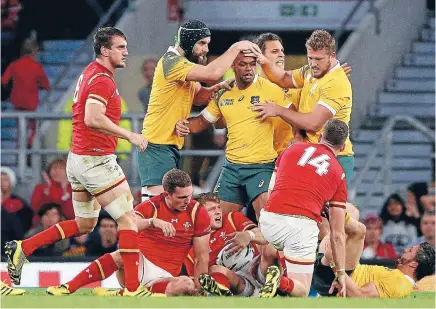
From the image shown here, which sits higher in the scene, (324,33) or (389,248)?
(324,33)

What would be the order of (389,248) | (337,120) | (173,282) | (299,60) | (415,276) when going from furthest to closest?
(299,60) < (389,248) < (415,276) < (173,282) < (337,120)

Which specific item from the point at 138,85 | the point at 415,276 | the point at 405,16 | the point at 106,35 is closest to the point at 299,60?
the point at 405,16

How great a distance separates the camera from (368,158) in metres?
20.4

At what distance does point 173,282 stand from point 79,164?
1425 millimetres

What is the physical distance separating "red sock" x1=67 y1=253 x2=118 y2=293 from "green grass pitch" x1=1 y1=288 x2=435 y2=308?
71 centimetres

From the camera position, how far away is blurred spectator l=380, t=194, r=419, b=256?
19469 millimetres

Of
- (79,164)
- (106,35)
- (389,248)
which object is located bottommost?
(389,248)

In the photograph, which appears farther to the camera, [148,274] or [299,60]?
[299,60]

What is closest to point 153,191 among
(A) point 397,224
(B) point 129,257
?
(B) point 129,257

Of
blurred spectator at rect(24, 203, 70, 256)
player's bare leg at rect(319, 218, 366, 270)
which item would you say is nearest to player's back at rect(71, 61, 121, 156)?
player's bare leg at rect(319, 218, 366, 270)

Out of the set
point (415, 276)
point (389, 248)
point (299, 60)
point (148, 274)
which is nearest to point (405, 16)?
point (299, 60)

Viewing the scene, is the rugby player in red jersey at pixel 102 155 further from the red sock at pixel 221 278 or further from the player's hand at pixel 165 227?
the red sock at pixel 221 278

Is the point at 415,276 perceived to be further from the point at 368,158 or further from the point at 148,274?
the point at 368,158

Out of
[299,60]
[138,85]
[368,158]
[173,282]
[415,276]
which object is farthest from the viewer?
[299,60]
